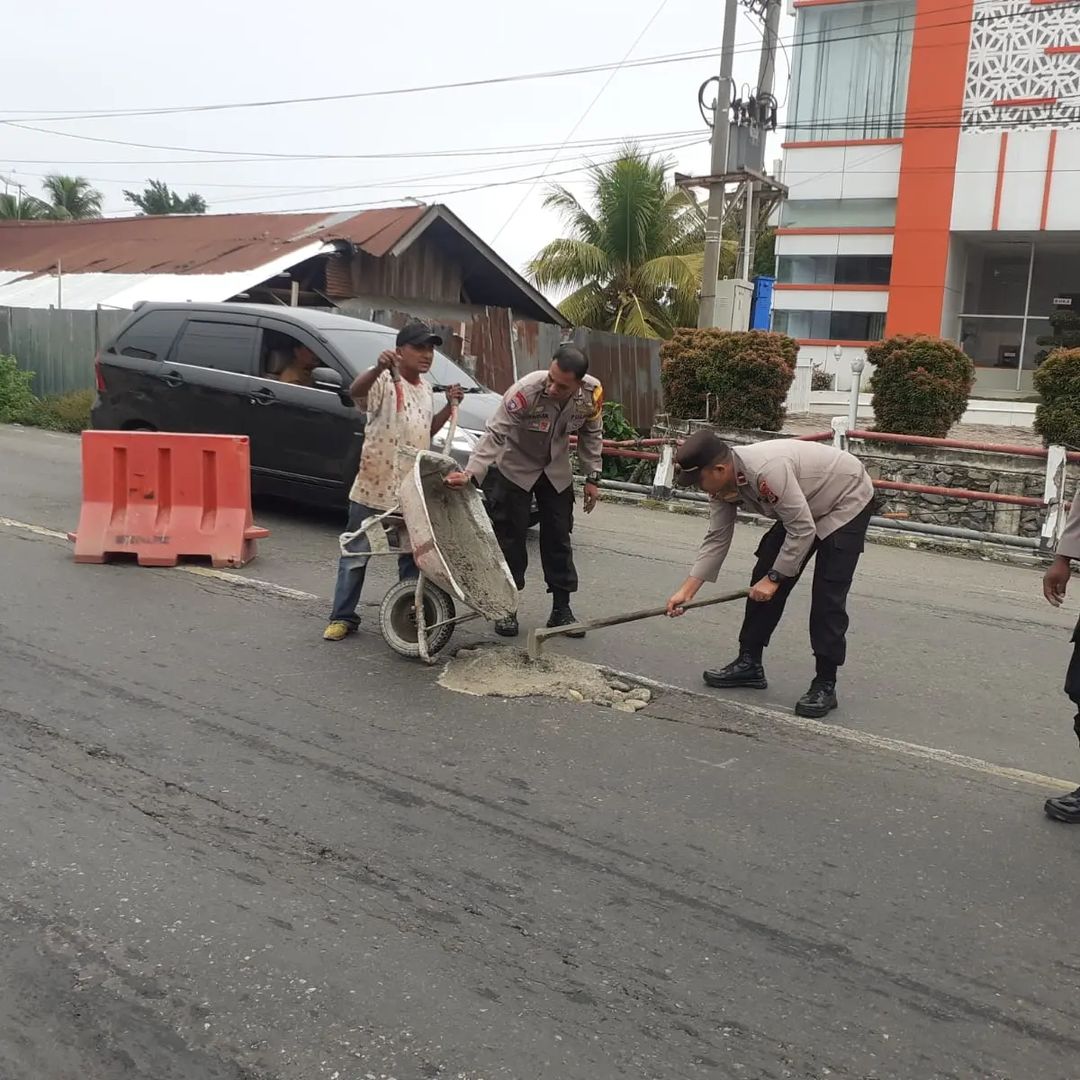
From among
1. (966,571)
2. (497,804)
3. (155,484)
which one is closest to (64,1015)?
(497,804)

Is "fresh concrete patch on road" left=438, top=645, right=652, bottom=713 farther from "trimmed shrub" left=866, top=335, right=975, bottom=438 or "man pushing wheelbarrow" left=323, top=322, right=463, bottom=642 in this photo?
"trimmed shrub" left=866, top=335, right=975, bottom=438

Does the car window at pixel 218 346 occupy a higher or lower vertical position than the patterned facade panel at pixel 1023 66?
lower

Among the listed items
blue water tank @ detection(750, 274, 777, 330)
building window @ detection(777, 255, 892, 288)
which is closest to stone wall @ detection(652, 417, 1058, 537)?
blue water tank @ detection(750, 274, 777, 330)

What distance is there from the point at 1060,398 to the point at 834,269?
17.9 meters

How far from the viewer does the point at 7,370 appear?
58.3 ft

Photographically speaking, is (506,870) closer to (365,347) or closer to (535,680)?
(535,680)

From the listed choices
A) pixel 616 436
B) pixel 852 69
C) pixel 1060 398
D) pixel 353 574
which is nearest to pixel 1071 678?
pixel 353 574

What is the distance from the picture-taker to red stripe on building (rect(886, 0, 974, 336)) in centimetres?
2661

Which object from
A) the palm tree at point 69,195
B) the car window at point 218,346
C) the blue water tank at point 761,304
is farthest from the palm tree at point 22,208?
the car window at point 218,346

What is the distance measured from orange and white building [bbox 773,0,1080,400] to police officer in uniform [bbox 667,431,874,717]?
2365 centimetres

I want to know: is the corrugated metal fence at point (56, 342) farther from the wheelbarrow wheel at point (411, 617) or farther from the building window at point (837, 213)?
the building window at point (837, 213)

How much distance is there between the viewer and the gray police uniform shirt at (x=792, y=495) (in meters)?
4.61

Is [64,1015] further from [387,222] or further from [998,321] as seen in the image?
[998,321]

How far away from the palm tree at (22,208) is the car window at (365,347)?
41429mm
